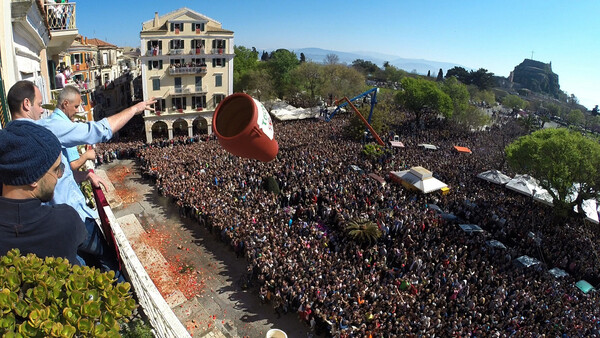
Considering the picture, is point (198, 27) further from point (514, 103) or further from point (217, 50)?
point (514, 103)

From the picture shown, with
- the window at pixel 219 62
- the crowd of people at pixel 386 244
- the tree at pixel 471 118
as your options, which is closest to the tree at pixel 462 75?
the tree at pixel 471 118

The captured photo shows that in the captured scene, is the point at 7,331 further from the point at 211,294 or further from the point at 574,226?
the point at 574,226

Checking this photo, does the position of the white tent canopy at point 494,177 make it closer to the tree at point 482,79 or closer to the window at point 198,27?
the window at point 198,27

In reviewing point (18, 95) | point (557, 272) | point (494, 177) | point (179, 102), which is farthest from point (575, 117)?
point (18, 95)

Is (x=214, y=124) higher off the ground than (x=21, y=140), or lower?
lower

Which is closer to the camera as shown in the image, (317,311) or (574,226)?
(317,311)

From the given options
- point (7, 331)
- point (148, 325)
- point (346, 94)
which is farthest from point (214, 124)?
point (346, 94)
